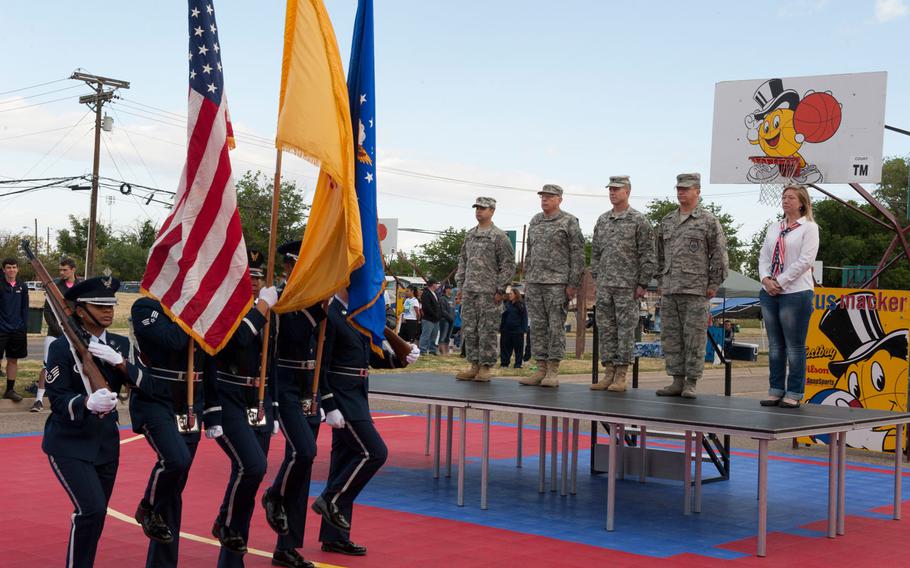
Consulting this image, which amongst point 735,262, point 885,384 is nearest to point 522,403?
point 885,384

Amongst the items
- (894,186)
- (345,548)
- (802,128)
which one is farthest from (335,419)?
(894,186)

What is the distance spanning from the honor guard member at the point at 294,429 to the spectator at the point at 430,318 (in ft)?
66.0

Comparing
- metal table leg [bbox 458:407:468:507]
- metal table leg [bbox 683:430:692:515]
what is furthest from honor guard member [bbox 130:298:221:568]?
metal table leg [bbox 683:430:692:515]

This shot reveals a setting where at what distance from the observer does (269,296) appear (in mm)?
7016

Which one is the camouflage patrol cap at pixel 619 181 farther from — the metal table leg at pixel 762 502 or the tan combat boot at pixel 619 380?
the metal table leg at pixel 762 502

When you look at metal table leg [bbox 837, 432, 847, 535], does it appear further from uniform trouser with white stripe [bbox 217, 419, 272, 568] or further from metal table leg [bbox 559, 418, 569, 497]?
uniform trouser with white stripe [bbox 217, 419, 272, 568]

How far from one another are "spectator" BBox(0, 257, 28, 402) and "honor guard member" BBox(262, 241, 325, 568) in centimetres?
925

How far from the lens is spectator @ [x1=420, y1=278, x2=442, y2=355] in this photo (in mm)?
28109

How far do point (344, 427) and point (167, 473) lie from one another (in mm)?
1826

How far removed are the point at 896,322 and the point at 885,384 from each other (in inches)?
33.3

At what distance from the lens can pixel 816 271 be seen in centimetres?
3036

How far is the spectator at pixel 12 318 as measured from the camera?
15539 mm

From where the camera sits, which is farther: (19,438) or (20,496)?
(19,438)

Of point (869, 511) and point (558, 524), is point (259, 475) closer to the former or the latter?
point (558, 524)
